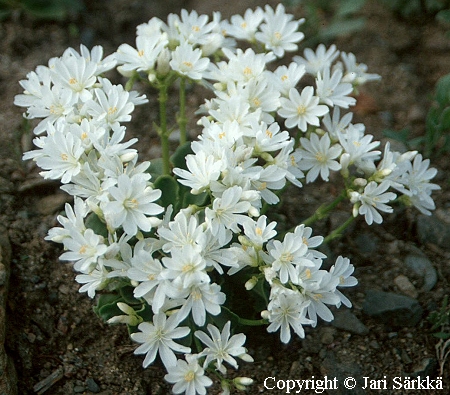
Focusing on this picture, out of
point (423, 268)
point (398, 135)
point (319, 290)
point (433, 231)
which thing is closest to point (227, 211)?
point (319, 290)

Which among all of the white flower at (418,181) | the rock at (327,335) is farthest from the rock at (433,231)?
the rock at (327,335)

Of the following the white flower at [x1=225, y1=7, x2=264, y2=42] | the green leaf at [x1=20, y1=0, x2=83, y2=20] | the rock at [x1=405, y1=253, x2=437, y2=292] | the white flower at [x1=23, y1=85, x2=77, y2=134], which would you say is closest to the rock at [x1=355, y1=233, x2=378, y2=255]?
the rock at [x1=405, y1=253, x2=437, y2=292]

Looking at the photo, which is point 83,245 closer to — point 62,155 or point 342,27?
point 62,155

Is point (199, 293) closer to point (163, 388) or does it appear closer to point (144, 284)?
point (144, 284)

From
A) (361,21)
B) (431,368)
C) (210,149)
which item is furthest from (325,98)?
(361,21)

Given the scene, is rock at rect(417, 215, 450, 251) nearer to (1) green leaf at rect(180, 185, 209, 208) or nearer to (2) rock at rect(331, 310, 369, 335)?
(2) rock at rect(331, 310, 369, 335)
